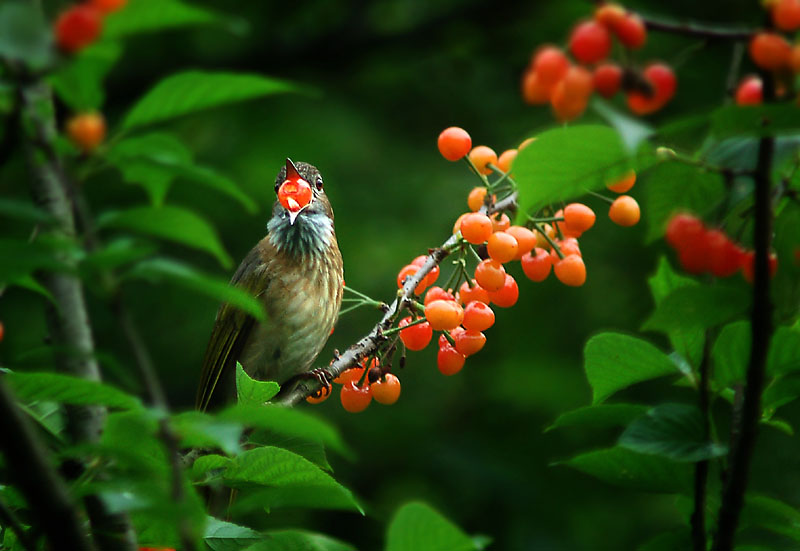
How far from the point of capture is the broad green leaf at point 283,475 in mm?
1424

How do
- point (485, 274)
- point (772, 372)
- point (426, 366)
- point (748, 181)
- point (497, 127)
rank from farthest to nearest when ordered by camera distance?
1. point (497, 127)
2. point (426, 366)
3. point (485, 274)
4. point (772, 372)
5. point (748, 181)

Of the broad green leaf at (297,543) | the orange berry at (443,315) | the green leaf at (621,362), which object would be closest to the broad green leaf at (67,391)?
the broad green leaf at (297,543)

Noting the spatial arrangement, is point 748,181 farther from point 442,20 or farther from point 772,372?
point 442,20

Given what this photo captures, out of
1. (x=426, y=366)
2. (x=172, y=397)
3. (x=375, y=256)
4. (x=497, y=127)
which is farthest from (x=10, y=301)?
(x=497, y=127)

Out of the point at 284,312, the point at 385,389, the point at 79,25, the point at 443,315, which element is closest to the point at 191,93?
the point at 79,25

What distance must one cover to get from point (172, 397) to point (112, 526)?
5493 mm

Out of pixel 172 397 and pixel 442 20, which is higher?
pixel 442 20

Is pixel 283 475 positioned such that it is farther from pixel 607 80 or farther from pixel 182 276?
pixel 607 80

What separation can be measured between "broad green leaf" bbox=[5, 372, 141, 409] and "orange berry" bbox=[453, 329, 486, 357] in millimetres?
1134

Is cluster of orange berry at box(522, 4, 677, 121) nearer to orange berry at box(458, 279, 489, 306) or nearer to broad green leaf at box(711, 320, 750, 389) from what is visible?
broad green leaf at box(711, 320, 750, 389)

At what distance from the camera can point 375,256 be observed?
6680mm

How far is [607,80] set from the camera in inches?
45.5

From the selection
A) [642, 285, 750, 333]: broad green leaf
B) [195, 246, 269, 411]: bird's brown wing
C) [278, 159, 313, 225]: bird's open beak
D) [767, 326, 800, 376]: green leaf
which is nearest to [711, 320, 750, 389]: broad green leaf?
[767, 326, 800, 376]: green leaf

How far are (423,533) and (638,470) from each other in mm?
518
